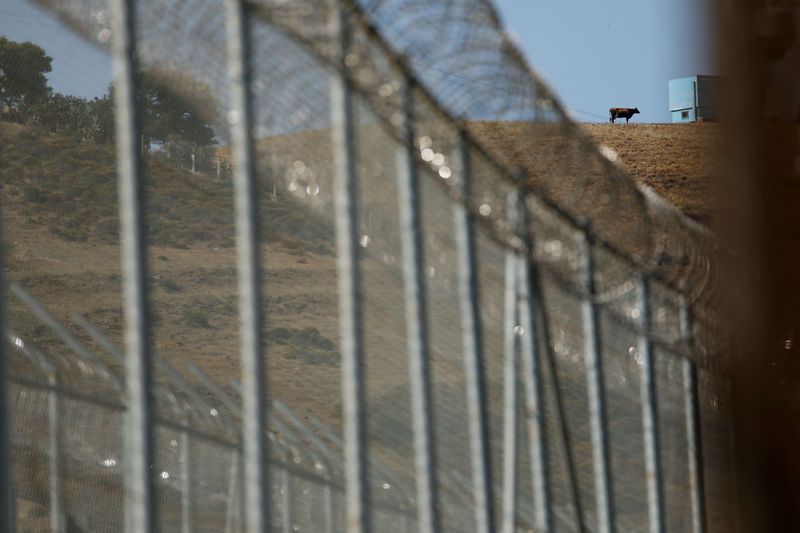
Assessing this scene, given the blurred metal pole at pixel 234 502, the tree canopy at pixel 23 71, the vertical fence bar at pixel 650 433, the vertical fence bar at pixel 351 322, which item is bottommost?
the blurred metal pole at pixel 234 502

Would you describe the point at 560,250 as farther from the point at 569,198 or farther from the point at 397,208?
the point at 397,208

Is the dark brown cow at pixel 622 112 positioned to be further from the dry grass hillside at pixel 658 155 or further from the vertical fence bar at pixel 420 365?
the vertical fence bar at pixel 420 365

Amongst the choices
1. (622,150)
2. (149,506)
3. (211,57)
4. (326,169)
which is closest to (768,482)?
(149,506)

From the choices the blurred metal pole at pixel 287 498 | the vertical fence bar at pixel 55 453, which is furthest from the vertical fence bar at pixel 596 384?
the vertical fence bar at pixel 55 453

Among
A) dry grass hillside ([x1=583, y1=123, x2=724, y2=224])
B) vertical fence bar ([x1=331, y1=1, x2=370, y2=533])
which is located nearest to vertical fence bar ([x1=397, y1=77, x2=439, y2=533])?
vertical fence bar ([x1=331, y1=1, x2=370, y2=533])

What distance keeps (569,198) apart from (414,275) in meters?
1.56

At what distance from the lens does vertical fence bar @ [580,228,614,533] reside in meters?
3.99

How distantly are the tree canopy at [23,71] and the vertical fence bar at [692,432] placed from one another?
10.4 ft

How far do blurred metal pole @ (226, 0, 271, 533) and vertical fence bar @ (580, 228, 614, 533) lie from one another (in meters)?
2.06

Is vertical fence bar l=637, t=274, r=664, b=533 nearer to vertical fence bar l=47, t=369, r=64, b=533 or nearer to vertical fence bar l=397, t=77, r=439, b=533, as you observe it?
vertical fence bar l=397, t=77, r=439, b=533

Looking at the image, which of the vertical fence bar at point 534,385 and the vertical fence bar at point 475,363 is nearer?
the vertical fence bar at point 475,363

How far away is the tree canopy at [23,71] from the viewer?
4.35 m

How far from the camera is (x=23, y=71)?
6461mm

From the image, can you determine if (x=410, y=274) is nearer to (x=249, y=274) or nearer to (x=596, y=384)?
(x=249, y=274)
